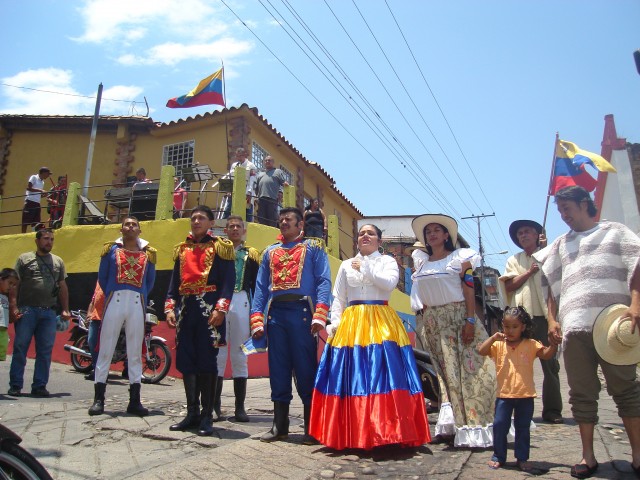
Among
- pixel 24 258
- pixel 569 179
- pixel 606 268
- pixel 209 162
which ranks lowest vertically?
pixel 606 268

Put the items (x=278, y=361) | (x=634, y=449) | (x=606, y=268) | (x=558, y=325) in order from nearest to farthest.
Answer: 1. (x=634, y=449)
2. (x=606, y=268)
3. (x=558, y=325)
4. (x=278, y=361)

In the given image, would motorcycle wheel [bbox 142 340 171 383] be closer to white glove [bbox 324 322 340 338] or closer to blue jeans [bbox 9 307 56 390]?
blue jeans [bbox 9 307 56 390]

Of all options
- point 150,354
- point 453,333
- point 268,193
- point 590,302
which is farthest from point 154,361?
point 590,302

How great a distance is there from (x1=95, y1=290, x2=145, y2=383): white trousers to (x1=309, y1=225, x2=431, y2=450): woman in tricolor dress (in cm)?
191

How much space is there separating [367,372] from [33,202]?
11.7 metres

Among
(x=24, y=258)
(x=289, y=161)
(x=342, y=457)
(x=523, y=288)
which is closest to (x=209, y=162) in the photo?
(x=289, y=161)

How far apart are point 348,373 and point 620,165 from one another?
1664 centimetres

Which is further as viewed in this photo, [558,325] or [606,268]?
[558,325]

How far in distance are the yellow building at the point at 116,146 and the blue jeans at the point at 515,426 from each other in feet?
39.9

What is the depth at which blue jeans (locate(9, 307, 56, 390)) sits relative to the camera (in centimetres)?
593

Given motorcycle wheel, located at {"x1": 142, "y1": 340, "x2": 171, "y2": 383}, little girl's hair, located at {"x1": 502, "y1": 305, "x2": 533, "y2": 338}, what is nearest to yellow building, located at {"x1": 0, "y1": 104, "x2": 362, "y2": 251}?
motorcycle wheel, located at {"x1": 142, "y1": 340, "x2": 171, "y2": 383}

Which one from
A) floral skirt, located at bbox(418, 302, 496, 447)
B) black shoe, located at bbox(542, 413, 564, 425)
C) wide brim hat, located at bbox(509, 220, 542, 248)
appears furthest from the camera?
wide brim hat, located at bbox(509, 220, 542, 248)

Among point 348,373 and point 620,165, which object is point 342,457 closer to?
point 348,373

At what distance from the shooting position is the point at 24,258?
21.2 feet
